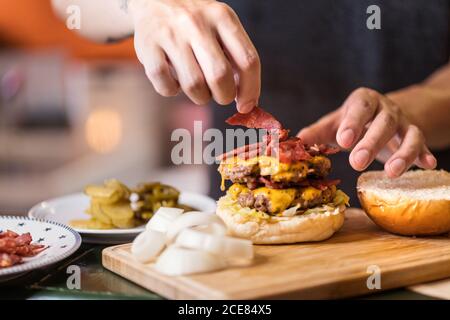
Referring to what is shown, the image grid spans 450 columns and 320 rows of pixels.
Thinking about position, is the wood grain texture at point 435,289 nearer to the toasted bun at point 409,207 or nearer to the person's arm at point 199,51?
the toasted bun at point 409,207

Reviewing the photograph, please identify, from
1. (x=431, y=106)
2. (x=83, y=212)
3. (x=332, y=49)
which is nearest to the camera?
(x=83, y=212)

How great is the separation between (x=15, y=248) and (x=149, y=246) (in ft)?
0.94

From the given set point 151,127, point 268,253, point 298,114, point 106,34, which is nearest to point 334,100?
point 298,114

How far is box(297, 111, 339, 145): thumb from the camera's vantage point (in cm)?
219

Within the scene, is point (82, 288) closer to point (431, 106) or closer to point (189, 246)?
point (189, 246)

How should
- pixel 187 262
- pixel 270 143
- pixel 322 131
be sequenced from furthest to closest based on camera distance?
pixel 322 131 < pixel 270 143 < pixel 187 262

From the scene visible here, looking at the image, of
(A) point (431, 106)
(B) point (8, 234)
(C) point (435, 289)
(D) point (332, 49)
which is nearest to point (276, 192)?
(C) point (435, 289)

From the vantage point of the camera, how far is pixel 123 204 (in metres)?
1.92

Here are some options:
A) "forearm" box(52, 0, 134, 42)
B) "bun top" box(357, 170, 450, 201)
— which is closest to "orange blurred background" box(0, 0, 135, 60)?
"forearm" box(52, 0, 134, 42)

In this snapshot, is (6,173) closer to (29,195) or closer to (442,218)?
(29,195)

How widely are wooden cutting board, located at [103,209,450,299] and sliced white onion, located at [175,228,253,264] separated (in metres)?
0.03

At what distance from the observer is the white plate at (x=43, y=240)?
137 cm

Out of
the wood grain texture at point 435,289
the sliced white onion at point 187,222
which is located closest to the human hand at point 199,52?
the sliced white onion at point 187,222

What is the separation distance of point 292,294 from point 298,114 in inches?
63.3
